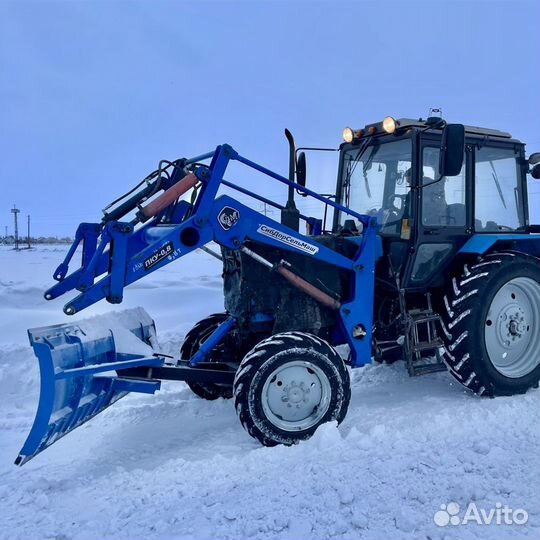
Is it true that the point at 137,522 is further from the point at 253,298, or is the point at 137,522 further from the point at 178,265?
the point at 178,265

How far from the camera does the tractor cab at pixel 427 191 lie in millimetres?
4570

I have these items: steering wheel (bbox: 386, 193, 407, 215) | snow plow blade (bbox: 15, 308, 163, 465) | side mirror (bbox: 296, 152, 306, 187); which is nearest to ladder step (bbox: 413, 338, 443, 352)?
steering wheel (bbox: 386, 193, 407, 215)

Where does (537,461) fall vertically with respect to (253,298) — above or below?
below

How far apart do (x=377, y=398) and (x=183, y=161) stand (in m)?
2.74

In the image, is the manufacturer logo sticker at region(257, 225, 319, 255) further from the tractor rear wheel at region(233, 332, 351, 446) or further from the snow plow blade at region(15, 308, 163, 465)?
the snow plow blade at region(15, 308, 163, 465)

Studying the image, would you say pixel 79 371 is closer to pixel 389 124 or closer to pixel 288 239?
pixel 288 239

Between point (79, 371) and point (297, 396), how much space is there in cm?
155

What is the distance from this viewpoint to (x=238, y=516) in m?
2.85

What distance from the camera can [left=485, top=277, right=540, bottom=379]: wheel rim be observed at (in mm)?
4777

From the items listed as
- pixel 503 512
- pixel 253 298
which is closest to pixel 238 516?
pixel 503 512

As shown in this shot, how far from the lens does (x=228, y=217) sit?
398 centimetres

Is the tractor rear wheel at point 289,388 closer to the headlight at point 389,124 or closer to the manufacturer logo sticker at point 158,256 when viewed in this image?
the manufacturer logo sticker at point 158,256

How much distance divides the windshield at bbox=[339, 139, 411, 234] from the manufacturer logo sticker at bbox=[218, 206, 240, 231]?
1569mm

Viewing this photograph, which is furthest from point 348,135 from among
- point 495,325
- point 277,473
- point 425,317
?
point 277,473
